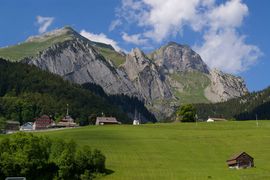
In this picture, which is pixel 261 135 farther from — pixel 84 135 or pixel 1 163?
pixel 1 163

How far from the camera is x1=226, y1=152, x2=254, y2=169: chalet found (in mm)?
111575

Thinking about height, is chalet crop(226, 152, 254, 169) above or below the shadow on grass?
above

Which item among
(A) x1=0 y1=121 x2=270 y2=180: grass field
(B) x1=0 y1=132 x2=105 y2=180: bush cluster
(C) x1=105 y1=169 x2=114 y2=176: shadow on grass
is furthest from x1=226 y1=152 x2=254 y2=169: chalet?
(B) x1=0 y1=132 x2=105 y2=180: bush cluster

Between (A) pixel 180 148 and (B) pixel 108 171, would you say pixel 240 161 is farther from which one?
(B) pixel 108 171

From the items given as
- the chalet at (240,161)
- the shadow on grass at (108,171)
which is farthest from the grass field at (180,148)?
the chalet at (240,161)

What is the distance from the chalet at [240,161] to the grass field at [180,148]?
1.56 m

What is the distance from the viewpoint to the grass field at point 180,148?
329ft

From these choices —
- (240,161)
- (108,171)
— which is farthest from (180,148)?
(108,171)

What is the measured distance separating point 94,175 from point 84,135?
153 ft

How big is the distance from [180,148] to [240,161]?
21.9 m

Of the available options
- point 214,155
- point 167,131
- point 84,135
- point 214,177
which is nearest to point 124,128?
point 167,131

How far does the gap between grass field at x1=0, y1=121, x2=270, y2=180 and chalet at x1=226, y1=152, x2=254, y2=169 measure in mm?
1560

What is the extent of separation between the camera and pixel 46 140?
363ft

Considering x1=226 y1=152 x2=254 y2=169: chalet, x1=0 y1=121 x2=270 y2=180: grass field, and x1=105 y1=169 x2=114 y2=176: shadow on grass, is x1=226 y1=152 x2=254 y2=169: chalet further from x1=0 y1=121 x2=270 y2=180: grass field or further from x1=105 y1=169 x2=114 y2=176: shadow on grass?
x1=105 y1=169 x2=114 y2=176: shadow on grass
